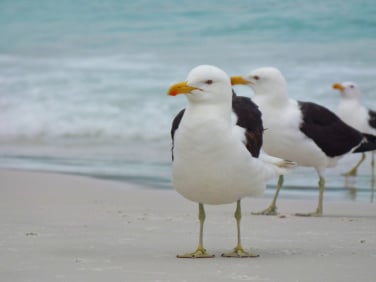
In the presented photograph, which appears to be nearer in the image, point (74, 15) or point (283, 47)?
point (283, 47)

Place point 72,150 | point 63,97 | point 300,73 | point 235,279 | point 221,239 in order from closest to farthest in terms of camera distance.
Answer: point 235,279, point 221,239, point 72,150, point 63,97, point 300,73

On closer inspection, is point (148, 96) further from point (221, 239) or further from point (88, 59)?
point (221, 239)

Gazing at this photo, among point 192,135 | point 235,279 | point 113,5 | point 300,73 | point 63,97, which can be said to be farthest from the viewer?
point 113,5

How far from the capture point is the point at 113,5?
101 feet

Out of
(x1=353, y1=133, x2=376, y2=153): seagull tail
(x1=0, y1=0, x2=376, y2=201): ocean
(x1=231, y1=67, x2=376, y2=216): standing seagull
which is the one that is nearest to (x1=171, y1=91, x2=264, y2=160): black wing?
(x1=231, y1=67, x2=376, y2=216): standing seagull

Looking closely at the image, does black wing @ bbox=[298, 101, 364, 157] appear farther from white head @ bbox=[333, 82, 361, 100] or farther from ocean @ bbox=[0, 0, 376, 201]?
white head @ bbox=[333, 82, 361, 100]

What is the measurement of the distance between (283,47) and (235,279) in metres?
20.3

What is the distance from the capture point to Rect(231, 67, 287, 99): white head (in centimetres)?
873

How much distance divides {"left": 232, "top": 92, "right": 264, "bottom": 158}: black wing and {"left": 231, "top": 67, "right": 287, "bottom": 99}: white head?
2115mm

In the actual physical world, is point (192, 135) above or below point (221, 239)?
above

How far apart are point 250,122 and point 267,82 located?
2493 millimetres

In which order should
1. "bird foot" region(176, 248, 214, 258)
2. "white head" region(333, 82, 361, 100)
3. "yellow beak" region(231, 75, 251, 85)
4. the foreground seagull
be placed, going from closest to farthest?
1. the foreground seagull
2. "bird foot" region(176, 248, 214, 258)
3. "yellow beak" region(231, 75, 251, 85)
4. "white head" region(333, 82, 361, 100)

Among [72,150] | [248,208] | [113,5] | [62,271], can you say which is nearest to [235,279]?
[62,271]

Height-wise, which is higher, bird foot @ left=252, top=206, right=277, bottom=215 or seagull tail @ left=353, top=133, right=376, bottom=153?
seagull tail @ left=353, top=133, right=376, bottom=153
